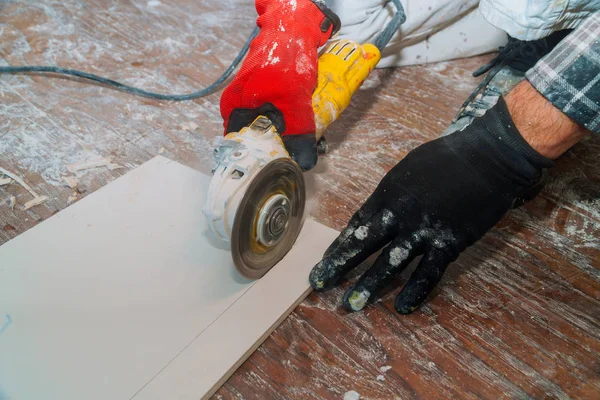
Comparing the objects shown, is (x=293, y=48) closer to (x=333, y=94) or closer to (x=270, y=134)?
(x=333, y=94)

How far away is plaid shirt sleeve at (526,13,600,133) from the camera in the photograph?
3.61ft

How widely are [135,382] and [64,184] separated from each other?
89 centimetres

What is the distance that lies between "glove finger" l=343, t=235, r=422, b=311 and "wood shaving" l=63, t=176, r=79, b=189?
108 centimetres

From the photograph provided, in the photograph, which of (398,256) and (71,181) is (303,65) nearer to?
(398,256)

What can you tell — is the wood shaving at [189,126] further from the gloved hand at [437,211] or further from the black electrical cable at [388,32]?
the gloved hand at [437,211]

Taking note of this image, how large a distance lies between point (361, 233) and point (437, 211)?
0.69 ft

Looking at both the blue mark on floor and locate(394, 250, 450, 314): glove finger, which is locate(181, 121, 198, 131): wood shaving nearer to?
the blue mark on floor

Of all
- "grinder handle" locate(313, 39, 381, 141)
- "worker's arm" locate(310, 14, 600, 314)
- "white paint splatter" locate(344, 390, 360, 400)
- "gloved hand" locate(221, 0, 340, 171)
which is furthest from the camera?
"grinder handle" locate(313, 39, 381, 141)

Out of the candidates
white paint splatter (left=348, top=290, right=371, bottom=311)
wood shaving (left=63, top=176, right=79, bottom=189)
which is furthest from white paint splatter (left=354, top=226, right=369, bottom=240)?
wood shaving (left=63, top=176, right=79, bottom=189)

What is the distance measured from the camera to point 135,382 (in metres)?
1.09

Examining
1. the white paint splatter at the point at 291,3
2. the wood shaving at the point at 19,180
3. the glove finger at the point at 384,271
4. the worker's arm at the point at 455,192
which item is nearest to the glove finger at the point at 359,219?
the worker's arm at the point at 455,192

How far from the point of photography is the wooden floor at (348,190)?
1.14 meters

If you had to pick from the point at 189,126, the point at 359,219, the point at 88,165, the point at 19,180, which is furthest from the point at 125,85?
the point at 359,219

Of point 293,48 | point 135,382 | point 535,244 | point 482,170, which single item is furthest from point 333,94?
point 135,382
